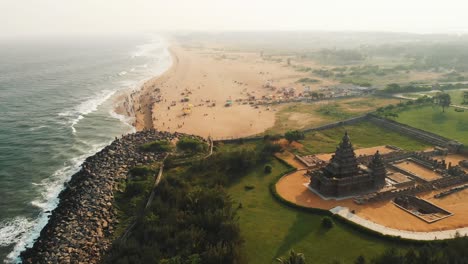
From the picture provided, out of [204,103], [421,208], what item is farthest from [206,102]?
[421,208]

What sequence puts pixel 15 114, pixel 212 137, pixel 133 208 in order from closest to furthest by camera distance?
pixel 133 208 → pixel 212 137 → pixel 15 114

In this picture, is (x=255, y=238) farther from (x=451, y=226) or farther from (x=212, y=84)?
(x=212, y=84)

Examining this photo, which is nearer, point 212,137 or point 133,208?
point 133,208

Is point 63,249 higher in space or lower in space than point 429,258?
lower

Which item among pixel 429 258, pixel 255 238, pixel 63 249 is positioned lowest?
pixel 63 249

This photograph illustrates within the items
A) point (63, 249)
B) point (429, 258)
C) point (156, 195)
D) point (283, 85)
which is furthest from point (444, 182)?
point (283, 85)

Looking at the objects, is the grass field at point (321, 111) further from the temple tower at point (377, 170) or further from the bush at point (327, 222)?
the bush at point (327, 222)
